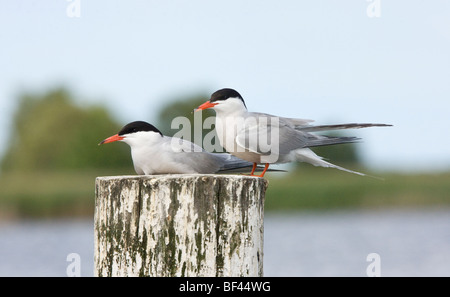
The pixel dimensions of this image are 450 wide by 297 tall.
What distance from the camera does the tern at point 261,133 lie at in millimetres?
5098

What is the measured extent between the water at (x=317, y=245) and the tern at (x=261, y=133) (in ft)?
31.8

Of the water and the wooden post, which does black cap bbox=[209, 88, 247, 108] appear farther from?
the water

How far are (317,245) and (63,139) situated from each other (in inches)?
905

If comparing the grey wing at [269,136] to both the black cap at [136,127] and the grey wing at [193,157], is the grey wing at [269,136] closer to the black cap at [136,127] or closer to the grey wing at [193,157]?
the grey wing at [193,157]

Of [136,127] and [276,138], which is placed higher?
[136,127]

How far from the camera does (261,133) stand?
5.29m

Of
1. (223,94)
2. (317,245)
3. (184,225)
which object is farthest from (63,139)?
(184,225)

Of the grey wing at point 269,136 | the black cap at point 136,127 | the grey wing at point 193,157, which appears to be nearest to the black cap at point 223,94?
the grey wing at point 269,136

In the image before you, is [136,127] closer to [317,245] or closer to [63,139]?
[317,245]

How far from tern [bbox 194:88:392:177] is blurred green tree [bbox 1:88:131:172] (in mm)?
29224

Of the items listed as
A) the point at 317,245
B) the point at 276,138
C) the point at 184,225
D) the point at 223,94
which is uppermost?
the point at 223,94

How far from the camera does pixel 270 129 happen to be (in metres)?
5.47

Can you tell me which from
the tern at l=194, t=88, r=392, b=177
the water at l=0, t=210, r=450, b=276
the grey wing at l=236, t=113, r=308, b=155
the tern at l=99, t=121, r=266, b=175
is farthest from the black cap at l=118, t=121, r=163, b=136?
the water at l=0, t=210, r=450, b=276
